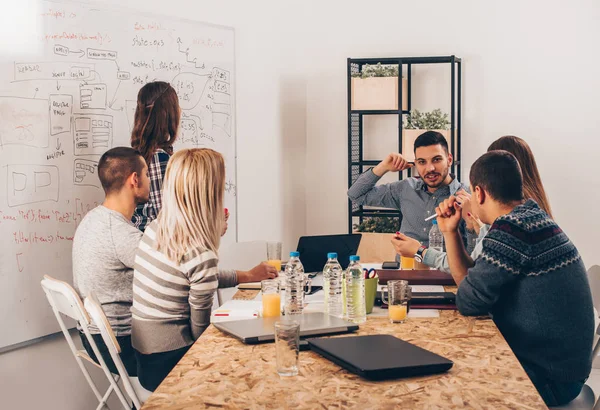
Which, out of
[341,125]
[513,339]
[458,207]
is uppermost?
[341,125]

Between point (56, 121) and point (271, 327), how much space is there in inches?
80.0

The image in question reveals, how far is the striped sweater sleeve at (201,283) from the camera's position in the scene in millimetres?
2268

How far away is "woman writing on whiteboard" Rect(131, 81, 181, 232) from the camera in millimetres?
3633

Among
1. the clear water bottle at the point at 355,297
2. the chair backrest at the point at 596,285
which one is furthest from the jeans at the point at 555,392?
the chair backrest at the point at 596,285

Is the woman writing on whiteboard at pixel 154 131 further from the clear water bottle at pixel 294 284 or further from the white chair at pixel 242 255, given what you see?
the clear water bottle at pixel 294 284

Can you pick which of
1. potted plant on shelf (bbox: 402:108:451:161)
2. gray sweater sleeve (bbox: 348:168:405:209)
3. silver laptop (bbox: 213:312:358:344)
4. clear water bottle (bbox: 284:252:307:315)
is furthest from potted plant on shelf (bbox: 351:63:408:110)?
silver laptop (bbox: 213:312:358:344)

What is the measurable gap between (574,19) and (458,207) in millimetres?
2907

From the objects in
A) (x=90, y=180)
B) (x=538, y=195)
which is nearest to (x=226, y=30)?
(x=90, y=180)

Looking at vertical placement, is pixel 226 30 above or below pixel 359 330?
above

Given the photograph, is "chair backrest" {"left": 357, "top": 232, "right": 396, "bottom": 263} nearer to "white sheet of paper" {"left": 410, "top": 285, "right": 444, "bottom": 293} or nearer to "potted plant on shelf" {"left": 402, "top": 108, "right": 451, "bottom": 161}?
"potted plant on shelf" {"left": 402, "top": 108, "right": 451, "bottom": 161}

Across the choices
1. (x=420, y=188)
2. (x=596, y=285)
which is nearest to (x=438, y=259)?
(x=596, y=285)

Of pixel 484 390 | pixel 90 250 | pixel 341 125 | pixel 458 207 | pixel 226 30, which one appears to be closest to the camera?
pixel 484 390

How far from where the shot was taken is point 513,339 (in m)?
2.18

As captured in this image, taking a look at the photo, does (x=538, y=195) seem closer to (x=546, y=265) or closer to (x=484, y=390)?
(x=546, y=265)
